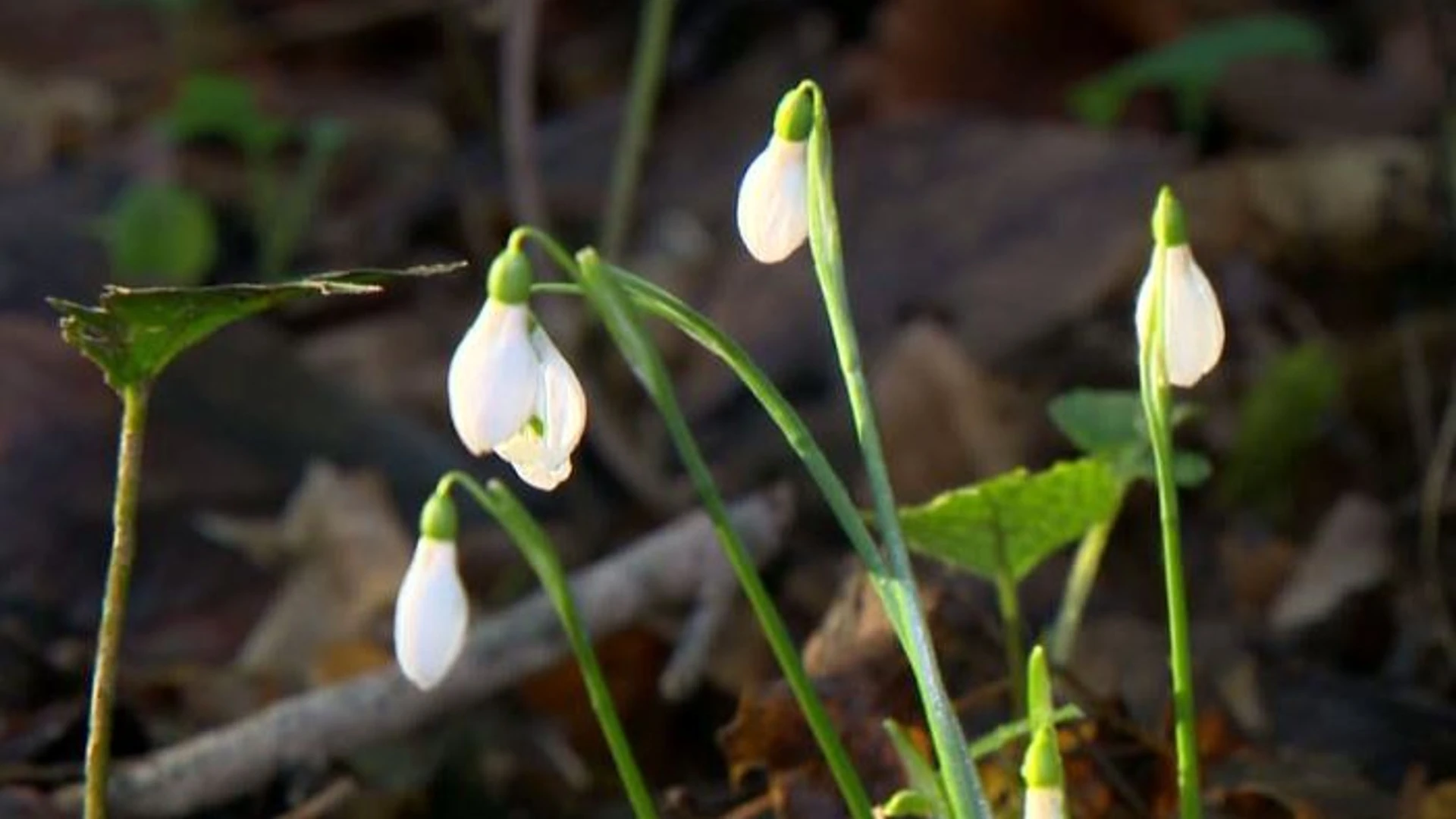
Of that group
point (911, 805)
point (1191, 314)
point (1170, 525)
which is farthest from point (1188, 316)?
point (911, 805)

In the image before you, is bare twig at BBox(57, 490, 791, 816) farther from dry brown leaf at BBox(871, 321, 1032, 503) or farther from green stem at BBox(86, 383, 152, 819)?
dry brown leaf at BBox(871, 321, 1032, 503)

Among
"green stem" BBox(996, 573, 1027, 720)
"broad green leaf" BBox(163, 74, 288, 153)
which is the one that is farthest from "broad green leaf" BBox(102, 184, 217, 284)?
"green stem" BBox(996, 573, 1027, 720)

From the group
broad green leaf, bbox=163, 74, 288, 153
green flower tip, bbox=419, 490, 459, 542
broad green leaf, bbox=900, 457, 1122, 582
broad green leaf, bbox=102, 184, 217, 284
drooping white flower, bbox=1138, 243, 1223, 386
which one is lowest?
broad green leaf, bbox=900, 457, 1122, 582

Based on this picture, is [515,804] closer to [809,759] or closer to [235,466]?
[809,759]

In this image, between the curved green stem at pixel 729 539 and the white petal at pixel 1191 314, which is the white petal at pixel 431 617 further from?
the white petal at pixel 1191 314

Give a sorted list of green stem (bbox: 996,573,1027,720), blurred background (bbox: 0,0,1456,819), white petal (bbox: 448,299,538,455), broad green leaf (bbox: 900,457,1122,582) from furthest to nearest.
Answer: blurred background (bbox: 0,0,1456,819)
green stem (bbox: 996,573,1027,720)
broad green leaf (bbox: 900,457,1122,582)
white petal (bbox: 448,299,538,455)

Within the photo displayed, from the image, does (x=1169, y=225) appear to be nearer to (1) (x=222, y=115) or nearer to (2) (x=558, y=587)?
(2) (x=558, y=587)
